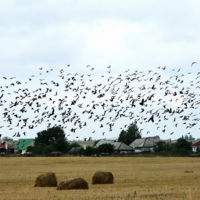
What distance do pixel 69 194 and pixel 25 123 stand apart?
49.5ft

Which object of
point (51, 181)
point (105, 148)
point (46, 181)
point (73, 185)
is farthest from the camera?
point (105, 148)

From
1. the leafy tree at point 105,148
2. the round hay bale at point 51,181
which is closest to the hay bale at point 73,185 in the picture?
the round hay bale at point 51,181

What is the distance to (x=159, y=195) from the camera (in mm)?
39219

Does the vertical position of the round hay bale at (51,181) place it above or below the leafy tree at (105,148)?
below

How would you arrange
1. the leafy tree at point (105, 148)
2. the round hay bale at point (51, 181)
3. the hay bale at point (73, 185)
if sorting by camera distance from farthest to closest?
1. the leafy tree at point (105, 148)
2. the round hay bale at point (51, 181)
3. the hay bale at point (73, 185)

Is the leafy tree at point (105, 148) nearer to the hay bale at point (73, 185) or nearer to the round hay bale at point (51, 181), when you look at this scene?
the round hay bale at point (51, 181)

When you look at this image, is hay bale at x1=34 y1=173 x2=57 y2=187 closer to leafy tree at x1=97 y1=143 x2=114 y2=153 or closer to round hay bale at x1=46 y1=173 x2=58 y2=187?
round hay bale at x1=46 y1=173 x2=58 y2=187

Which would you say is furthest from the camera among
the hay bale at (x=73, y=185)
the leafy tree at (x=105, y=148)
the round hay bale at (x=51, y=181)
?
the leafy tree at (x=105, y=148)

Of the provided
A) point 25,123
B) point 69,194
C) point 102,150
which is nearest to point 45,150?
point 102,150

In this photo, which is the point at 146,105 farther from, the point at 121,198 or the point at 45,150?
the point at 45,150

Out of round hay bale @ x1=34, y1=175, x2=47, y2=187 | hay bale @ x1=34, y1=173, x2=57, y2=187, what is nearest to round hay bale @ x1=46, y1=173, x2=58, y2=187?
hay bale @ x1=34, y1=173, x2=57, y2=187

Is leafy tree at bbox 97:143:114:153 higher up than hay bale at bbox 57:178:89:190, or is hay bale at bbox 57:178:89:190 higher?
leafy tree at bbox 97:143:114:153

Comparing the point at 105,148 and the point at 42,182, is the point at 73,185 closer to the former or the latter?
the point at 42,182

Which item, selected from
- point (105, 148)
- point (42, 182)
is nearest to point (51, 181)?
point (42, 182)
